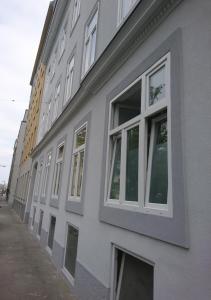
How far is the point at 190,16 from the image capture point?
3.00 m

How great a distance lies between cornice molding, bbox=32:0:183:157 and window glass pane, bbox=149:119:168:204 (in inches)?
59.9

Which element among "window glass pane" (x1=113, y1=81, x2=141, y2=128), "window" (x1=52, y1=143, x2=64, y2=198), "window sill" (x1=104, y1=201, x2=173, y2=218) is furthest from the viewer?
"window" (x1=52, y1=143, x2=64, y2=198)

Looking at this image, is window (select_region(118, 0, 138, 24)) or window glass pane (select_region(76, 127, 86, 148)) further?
window glass pane (select_region(76, 127, 86, 148))

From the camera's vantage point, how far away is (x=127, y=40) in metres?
4.36

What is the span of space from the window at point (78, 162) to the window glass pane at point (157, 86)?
3.04m

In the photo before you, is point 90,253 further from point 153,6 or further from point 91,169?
point 153,6

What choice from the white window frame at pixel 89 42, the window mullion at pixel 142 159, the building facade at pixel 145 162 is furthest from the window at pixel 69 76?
the window mullion at pixel 142 159

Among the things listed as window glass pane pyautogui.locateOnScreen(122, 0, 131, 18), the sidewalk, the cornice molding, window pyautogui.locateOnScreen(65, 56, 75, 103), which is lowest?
the sidewalk

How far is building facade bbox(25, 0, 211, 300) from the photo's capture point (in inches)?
99.7

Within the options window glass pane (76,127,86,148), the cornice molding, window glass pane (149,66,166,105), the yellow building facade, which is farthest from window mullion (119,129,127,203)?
the yellow building facade

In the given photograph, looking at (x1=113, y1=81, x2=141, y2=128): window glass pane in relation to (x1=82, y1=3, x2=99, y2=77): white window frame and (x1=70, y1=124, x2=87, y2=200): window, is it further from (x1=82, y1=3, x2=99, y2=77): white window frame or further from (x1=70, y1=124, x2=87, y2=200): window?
(x1=82, y1=3, x2=99, y2=77): white window frame

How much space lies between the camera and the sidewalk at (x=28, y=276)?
5.18m

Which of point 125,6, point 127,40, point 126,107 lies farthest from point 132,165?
point 125,6

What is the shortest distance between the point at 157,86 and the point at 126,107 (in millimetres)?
1364
